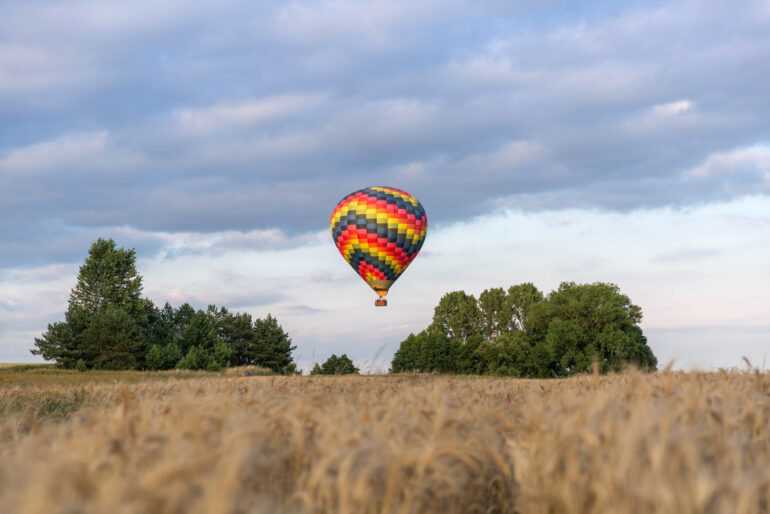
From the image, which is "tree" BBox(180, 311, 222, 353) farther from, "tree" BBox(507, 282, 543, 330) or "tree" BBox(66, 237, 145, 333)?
"tree" BBox(507, 282, 543, 330)

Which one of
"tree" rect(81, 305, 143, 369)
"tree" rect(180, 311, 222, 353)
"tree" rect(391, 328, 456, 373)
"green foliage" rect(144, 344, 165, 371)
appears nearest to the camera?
"green foliage" rect(144, 344, 165, 371)

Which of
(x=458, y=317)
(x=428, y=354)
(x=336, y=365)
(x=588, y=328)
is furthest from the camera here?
(x=458, y=317)

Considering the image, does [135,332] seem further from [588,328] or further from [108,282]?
[588,328]

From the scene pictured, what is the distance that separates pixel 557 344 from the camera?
77750mm

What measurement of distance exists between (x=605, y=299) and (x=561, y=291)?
6.12 metres

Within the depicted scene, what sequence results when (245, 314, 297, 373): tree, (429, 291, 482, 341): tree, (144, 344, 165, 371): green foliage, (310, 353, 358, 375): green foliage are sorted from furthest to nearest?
(429, 291, 482, 341): tree
(245, 314, 297, 373): tree
(144, 344, 165, 371): green foliage
(310, 353, 358, 375): green foliage

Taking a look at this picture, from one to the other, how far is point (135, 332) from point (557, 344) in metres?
53.1

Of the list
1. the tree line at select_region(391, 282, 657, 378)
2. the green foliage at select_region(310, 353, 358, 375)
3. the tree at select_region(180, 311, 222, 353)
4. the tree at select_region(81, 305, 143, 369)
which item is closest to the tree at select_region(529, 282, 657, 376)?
the tree line at select_region(391, 282, 657, 378)

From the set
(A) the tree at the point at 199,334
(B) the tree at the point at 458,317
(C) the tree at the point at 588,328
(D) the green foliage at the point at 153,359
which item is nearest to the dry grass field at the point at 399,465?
(C) the tree at the point at 588,328

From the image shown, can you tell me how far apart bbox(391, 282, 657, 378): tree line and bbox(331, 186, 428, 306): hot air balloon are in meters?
18.2

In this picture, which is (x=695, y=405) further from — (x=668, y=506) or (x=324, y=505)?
(x=324, y=505)

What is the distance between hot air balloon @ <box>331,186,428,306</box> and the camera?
174ft

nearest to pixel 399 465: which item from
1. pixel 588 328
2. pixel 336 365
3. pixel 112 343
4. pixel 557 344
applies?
pixel 336 365

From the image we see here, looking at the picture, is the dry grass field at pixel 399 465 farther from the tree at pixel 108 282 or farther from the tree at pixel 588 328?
the tree at pixel 108 282
